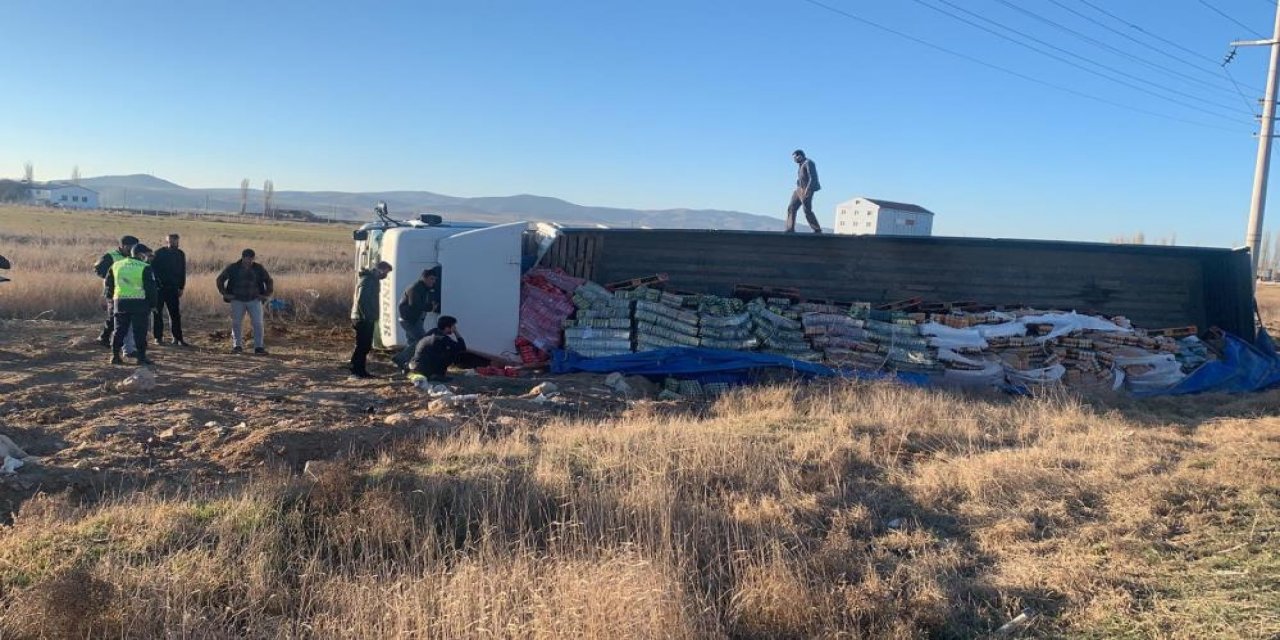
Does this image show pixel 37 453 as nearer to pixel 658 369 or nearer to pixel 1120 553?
pixel 658 369

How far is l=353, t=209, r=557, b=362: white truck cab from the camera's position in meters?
11.7

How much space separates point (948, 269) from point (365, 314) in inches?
379

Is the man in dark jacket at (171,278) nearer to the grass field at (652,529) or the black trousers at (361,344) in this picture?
the black trousers at (361,344)

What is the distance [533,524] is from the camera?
17.0ft

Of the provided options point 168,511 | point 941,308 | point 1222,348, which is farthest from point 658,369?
point 1222,348

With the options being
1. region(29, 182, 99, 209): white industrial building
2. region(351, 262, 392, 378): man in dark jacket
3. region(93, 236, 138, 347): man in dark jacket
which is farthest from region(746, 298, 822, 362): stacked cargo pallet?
region(29, 182, 99, 209): white industrial building

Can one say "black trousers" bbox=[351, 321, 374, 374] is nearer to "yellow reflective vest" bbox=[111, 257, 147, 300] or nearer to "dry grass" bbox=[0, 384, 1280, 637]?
"yellow reflective vest" bbox=[111, 257, 147, 300]

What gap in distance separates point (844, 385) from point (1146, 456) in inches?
160

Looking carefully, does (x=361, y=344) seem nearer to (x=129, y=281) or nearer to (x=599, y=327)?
(x=129, y=281)

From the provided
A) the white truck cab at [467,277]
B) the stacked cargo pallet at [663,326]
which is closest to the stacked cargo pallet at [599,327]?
the stacked cargo pallet at [663,326]

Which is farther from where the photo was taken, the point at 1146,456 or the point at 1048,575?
the point at 1146,456

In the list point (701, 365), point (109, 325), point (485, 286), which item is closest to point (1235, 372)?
point (701, 365)

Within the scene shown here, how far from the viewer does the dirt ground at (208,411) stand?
6789mm

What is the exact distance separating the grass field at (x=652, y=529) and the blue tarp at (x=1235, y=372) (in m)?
4.68
